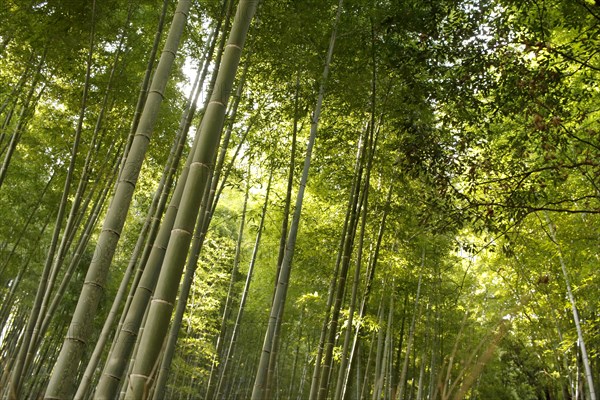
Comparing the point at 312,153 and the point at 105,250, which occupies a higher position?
the point at 312,153

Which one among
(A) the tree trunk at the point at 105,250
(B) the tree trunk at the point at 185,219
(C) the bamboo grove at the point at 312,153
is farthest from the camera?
(C) the bamboo grove at the point at 312,153

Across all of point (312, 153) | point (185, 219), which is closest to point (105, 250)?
point (185, 219)

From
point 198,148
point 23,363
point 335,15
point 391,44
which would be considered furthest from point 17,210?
point 198,148

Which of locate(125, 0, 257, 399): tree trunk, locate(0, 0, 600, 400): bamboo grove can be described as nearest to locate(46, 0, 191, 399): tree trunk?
locate(0, 0, 600, 400): bamboo grove

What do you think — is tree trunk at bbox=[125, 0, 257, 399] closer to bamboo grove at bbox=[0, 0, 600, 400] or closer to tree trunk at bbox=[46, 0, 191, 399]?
bamboo grove at bbox=[0, 0, 600, 400]

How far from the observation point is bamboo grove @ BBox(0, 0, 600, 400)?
8.13ft

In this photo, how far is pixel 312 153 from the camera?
7160mm

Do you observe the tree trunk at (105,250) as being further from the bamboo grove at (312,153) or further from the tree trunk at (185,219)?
the tree trunk at (185,219)

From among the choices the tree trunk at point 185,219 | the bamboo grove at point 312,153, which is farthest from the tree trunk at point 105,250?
the tree trunk at point 185,219

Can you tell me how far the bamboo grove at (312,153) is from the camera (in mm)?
2479

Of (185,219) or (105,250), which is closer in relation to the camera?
(185,219)

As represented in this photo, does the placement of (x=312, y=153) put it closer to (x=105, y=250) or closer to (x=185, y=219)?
(x=105, y=250)

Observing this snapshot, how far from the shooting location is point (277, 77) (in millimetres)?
5445

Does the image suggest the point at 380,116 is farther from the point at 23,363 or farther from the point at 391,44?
the point at 23,363
